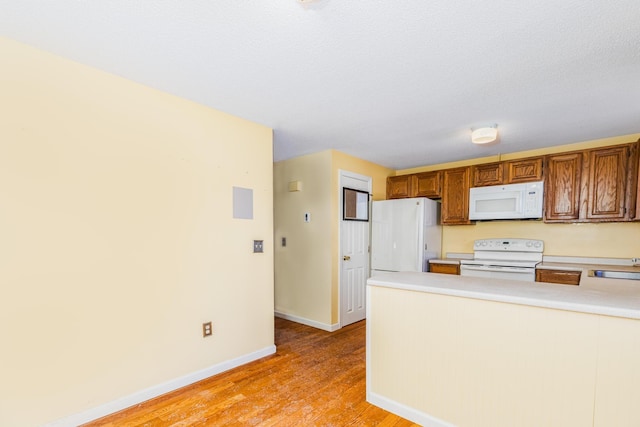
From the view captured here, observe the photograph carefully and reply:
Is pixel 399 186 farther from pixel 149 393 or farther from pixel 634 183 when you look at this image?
pixel 149 393

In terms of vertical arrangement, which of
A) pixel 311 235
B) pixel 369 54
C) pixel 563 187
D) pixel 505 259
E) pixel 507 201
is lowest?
pixel 505 259

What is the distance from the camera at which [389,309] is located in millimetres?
1982

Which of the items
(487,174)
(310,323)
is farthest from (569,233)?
(310,323)

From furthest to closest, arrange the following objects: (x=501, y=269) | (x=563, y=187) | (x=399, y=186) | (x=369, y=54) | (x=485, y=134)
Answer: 1. (x=399, y=186)
2. (x=501, y=269)
3. (x=563, y=187)
4. (x=485, y=134)
5. (x=369, y=54)

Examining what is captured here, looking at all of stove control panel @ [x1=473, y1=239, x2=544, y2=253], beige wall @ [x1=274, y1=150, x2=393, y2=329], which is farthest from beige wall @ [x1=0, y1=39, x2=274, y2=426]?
stove control panel @ [x1=473, y1=239, x2=544, y2=253]

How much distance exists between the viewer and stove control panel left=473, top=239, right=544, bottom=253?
355 centimetres

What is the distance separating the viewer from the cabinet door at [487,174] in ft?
11.9

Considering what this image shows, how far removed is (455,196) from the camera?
3.93m

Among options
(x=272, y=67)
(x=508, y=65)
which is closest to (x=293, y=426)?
(x=272, y=67)

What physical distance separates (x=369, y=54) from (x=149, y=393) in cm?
270

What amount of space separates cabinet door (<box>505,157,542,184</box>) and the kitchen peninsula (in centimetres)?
173

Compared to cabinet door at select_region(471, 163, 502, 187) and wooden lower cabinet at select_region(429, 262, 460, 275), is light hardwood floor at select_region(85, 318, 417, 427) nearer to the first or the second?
wooden lower cabinet at select_region(429, 262, 460, 275)

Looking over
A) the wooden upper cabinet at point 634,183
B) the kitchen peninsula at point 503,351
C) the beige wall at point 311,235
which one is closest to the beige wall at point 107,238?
the beige wall at point 311,235

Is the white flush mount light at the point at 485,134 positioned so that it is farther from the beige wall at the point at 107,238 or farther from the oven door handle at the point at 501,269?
Answer: the beige wall at the point at 107,238
